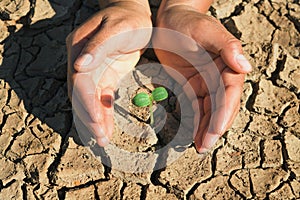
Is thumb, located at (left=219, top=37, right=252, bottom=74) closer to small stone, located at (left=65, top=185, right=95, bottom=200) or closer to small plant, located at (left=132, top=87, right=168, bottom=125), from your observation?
small plant, located at (left=132, top=87, right=168, bottom=125)

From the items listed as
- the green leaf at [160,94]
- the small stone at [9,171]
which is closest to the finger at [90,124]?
the green leaf at [160,94]

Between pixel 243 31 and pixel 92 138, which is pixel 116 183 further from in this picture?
pixel 243 31

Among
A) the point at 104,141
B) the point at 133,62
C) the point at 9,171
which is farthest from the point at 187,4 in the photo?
the point at 9,171

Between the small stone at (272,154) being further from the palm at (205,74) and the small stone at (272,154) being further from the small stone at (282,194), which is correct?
the palm at (205,74)

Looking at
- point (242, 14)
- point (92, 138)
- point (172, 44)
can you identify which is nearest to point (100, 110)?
point (92, 138)

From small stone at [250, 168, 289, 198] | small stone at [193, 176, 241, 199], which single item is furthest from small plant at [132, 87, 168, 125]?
small stone at [250, 168, 289, 198]
